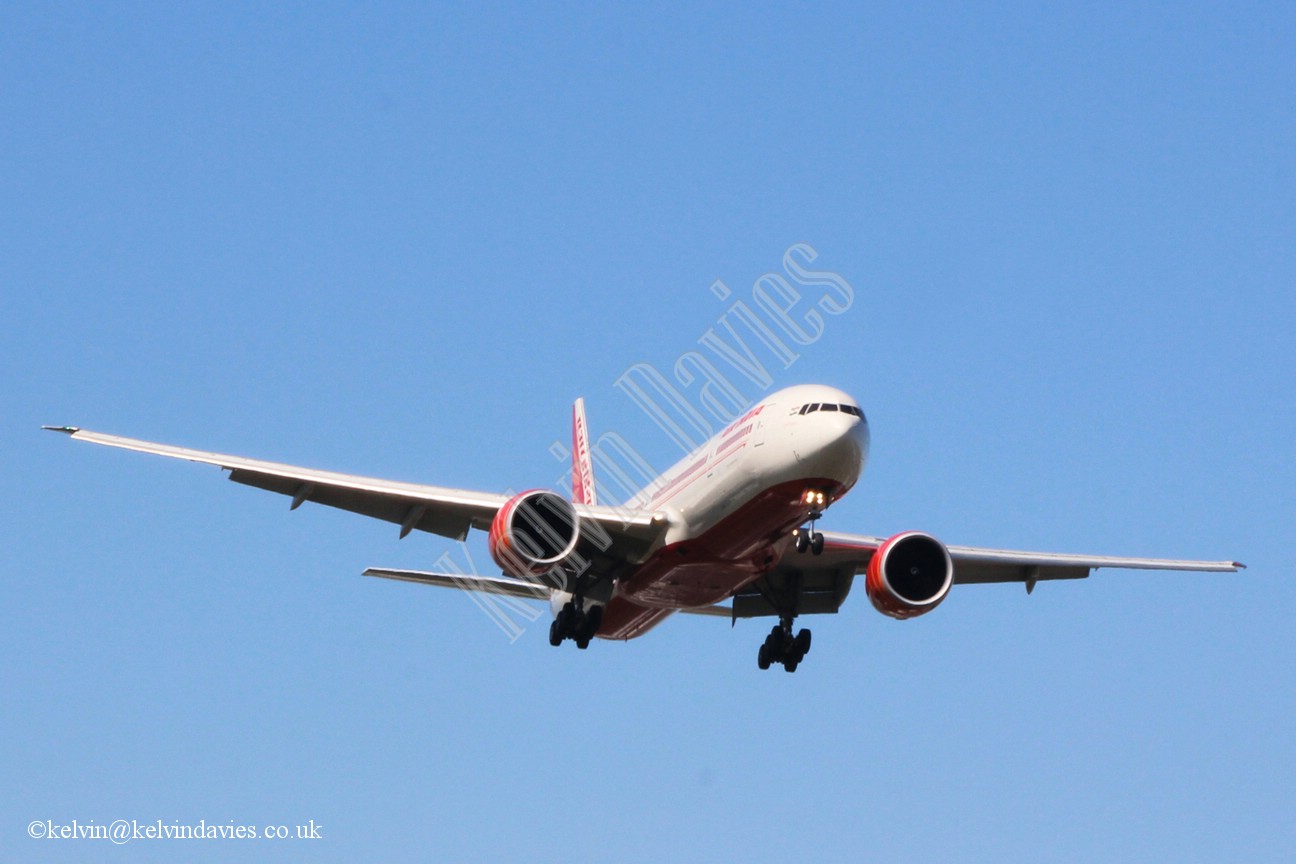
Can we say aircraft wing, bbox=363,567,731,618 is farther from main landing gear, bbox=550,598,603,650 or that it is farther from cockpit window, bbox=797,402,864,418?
cockpit window, bbox=797,402,864,418

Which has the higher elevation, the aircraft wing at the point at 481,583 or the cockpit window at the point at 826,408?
the cockpit window at the point at 826,408

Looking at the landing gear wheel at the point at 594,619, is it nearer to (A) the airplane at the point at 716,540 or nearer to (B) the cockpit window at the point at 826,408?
(A) the airplane at the point at 716,540

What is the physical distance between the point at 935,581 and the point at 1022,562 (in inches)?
119

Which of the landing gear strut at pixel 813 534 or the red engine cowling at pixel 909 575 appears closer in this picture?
the landing gear strut at pixel 813 534

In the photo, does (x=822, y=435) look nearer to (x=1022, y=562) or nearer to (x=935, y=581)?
(x=935, y=581)

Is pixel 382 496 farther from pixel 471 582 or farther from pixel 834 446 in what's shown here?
pixel 834 446

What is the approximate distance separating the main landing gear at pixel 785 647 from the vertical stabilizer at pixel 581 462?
9621mm

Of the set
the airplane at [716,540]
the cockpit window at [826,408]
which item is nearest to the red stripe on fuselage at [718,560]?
the airplane at [716,540]

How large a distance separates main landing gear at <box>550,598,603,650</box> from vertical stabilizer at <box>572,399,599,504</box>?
9.54 metres

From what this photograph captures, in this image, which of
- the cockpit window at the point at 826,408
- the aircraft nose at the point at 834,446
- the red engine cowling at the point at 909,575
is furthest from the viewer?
the red engine cowling at the point at 909,575

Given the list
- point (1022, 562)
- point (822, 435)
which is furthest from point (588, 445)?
point (822, 435)

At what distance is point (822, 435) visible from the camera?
96.4 feet

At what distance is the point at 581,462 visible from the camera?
48.1 metres

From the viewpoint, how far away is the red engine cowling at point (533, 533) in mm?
31281
